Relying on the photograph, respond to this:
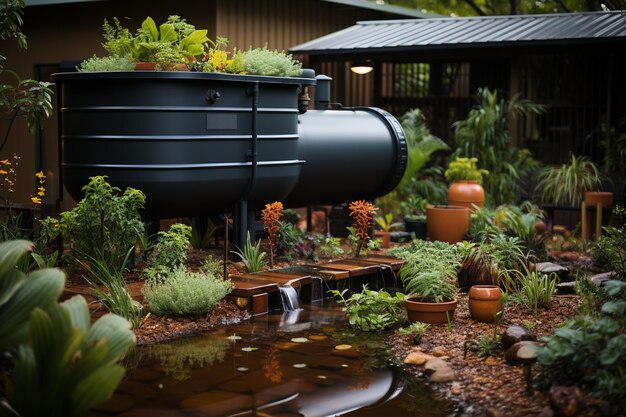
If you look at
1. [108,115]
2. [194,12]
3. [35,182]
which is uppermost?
[194,12]

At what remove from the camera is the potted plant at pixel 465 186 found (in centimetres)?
1205

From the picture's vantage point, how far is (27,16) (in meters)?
14.4

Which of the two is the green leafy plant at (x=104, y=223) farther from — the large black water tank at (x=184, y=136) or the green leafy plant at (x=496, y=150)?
the green leafy plant at (x=496, y=150)

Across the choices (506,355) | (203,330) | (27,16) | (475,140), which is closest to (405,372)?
(506,355)

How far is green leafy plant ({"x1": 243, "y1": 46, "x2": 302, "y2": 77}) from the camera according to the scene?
9266 mm

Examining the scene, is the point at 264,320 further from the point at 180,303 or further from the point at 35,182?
the point at 35,182

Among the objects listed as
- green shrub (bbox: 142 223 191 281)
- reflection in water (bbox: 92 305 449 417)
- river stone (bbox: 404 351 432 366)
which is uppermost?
green shrub (bbox: 142 223 191 281)

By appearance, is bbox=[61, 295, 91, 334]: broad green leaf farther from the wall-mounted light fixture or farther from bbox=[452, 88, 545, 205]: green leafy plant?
the wall-mounted light fixture

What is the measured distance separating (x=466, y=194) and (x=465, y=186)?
4.9 inches

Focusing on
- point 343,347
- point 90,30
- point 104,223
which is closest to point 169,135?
point 104,223

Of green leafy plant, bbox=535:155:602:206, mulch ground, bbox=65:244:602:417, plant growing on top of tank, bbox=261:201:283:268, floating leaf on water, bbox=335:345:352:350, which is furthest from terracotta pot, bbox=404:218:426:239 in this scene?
floating leaf on water, bbox=335:345:352:350

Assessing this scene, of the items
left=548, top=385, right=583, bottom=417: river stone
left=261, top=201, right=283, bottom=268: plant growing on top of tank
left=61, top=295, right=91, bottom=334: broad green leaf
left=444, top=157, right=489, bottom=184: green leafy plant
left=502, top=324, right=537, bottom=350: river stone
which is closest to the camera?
left=61, top=295, right=91, bottom=334: broad green leaf

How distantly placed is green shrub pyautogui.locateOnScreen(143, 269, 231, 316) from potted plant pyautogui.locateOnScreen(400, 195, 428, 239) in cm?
466

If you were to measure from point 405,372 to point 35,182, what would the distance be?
9611 mm
